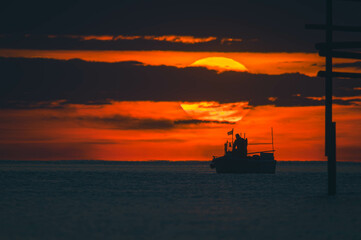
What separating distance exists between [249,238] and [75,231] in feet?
24.2

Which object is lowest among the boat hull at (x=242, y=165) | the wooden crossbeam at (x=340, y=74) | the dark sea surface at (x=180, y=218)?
the dark sea surface at (x=180, y=218)

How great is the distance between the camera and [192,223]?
105ft

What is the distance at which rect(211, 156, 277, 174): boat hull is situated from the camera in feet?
350

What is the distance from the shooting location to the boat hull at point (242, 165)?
106750 millimetres

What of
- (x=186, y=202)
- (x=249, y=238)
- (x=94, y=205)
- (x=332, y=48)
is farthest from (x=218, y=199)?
(x=249, y=238)

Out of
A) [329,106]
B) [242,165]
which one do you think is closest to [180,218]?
[329,106]

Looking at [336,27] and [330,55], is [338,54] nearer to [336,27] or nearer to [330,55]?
Answer: [330,55]

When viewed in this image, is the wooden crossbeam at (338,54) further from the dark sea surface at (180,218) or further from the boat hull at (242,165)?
the boat hull at (242,165)

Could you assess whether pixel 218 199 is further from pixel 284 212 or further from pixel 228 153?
pixel 228 153

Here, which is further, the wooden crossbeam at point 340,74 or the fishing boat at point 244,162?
the fishing boat at point 244,162

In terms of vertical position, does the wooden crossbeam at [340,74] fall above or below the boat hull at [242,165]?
above

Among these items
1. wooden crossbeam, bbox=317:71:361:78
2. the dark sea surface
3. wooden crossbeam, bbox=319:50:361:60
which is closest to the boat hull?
the dark sea surface

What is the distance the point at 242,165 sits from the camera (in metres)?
106

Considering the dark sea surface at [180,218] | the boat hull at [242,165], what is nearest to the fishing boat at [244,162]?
the boat hull at [242,165]
